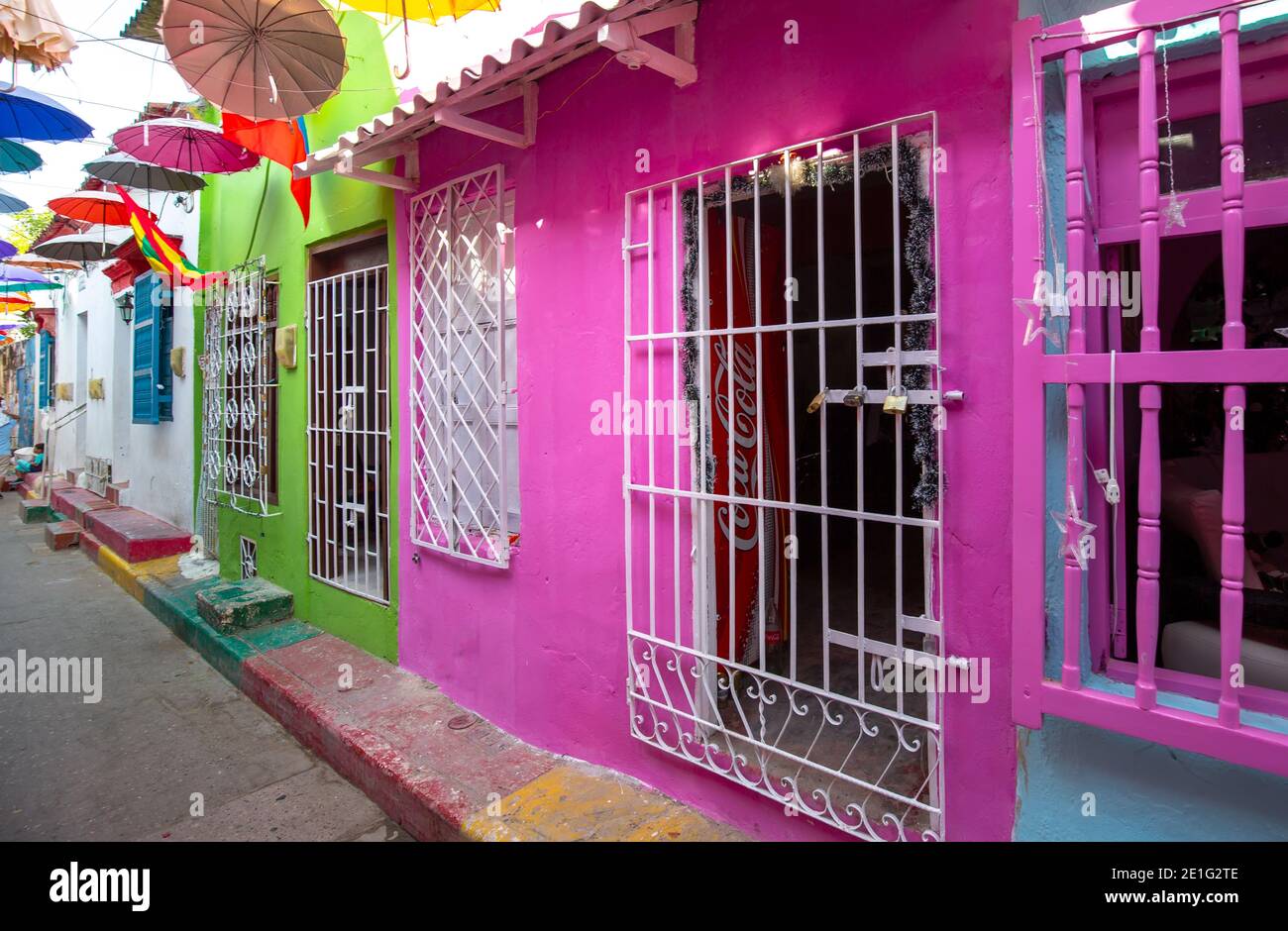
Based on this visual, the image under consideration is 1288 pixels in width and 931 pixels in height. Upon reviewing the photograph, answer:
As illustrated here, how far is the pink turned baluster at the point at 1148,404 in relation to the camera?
1.82 metres

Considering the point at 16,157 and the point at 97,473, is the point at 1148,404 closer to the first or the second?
the point at 16,157

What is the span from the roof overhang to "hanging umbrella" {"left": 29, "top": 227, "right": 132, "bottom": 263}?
251 inches

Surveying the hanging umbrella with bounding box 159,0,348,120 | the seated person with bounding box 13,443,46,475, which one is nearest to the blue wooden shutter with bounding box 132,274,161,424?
the hanging umbrella with bounding box 159,0,348,120

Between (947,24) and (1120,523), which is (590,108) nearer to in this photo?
(947,24)

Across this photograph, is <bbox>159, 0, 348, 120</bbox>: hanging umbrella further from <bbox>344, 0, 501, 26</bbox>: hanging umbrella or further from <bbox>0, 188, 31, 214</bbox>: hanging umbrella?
<bbox>0, 188, 31, 214</bbox>: hanging umbrella

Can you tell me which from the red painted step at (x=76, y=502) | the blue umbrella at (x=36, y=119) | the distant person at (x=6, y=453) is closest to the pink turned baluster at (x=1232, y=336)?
the blue umbrella at (x=36, y=119)

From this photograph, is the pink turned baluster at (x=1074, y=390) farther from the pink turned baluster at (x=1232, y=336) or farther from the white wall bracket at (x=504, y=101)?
the white wall bracket at (x=504, y=101)

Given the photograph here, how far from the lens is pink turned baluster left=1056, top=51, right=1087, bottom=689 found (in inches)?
75.4

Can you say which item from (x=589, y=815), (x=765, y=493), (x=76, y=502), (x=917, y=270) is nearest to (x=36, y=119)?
(x=765, y=493)

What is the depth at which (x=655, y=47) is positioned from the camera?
2848 mm

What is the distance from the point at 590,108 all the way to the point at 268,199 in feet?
14.0

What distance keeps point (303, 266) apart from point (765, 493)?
4.30 meters

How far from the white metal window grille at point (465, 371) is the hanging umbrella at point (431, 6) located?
1.08m

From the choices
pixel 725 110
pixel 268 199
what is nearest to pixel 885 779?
pixel 725 110
